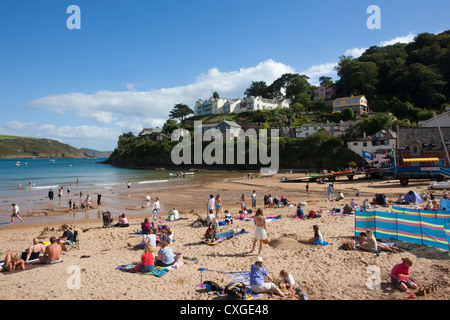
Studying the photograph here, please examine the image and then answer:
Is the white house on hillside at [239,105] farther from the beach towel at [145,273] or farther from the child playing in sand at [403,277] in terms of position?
the child playing in sand at [403,277]

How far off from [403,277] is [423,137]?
1555 inches

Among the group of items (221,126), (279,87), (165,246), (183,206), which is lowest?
(183,206)

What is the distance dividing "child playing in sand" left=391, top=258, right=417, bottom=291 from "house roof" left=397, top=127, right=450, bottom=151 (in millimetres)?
38015

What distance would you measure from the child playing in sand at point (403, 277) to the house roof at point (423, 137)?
3802cm

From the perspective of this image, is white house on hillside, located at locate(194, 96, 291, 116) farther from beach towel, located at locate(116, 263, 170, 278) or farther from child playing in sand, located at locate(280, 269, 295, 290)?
child playing in sand, located at locate(280, 269, 295, 290)

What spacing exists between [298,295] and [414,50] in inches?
4055

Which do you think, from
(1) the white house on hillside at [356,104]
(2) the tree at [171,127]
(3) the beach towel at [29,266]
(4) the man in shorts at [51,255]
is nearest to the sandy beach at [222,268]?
(3) the beach towel at [29,266]

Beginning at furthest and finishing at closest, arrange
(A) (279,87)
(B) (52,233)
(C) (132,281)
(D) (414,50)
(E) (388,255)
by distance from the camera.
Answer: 1. (A) (279,87)
2. (D) (414,50)
3. (B) (52,233)
4. (E) (388,255)
5. (C) (132,281)

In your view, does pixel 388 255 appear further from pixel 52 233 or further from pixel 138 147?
pixel 138 147

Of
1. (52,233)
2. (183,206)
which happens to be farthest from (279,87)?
(52,233)

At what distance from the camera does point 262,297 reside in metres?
6.38

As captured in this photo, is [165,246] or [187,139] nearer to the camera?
[165,246]

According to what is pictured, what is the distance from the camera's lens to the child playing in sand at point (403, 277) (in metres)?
6.65

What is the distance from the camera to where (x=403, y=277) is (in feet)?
22.1
